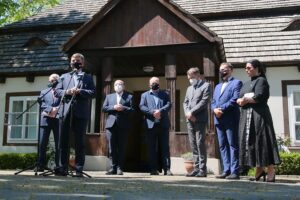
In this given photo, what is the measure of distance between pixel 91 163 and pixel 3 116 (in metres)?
5.60

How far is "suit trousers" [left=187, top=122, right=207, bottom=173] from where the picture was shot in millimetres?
7133

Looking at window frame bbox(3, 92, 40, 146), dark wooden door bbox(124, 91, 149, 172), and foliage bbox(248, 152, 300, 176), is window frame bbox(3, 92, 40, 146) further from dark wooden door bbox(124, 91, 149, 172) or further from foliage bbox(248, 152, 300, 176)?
foliage bbox(248, 152, 300, 176)

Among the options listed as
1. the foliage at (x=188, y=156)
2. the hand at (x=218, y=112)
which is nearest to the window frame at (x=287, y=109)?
the foliage at (x=188, y=156)

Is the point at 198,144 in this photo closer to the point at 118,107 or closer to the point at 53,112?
the point at 118,107

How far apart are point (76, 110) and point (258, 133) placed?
10.1 ft

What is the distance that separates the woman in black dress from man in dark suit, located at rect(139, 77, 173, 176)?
71.5 inches

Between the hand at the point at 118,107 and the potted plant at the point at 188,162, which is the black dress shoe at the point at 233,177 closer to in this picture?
the potted plant at the point at 188,162

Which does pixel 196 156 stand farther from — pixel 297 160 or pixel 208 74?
pixel 297 160

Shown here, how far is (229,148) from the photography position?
7.02 metres

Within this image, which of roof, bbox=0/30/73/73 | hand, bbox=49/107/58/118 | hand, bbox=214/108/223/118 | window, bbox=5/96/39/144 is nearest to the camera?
hand, bbox=214/108/223/118

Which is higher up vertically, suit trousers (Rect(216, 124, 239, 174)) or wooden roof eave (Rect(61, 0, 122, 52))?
wooden roof eave (Rect(61, 0, 122, 52))

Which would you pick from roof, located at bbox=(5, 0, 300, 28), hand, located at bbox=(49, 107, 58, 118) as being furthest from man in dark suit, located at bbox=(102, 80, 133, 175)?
roof, located at bbox=(5, 0, 300, 28)

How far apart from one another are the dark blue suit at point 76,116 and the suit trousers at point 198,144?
213cm

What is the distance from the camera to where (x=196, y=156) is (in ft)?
24.0
